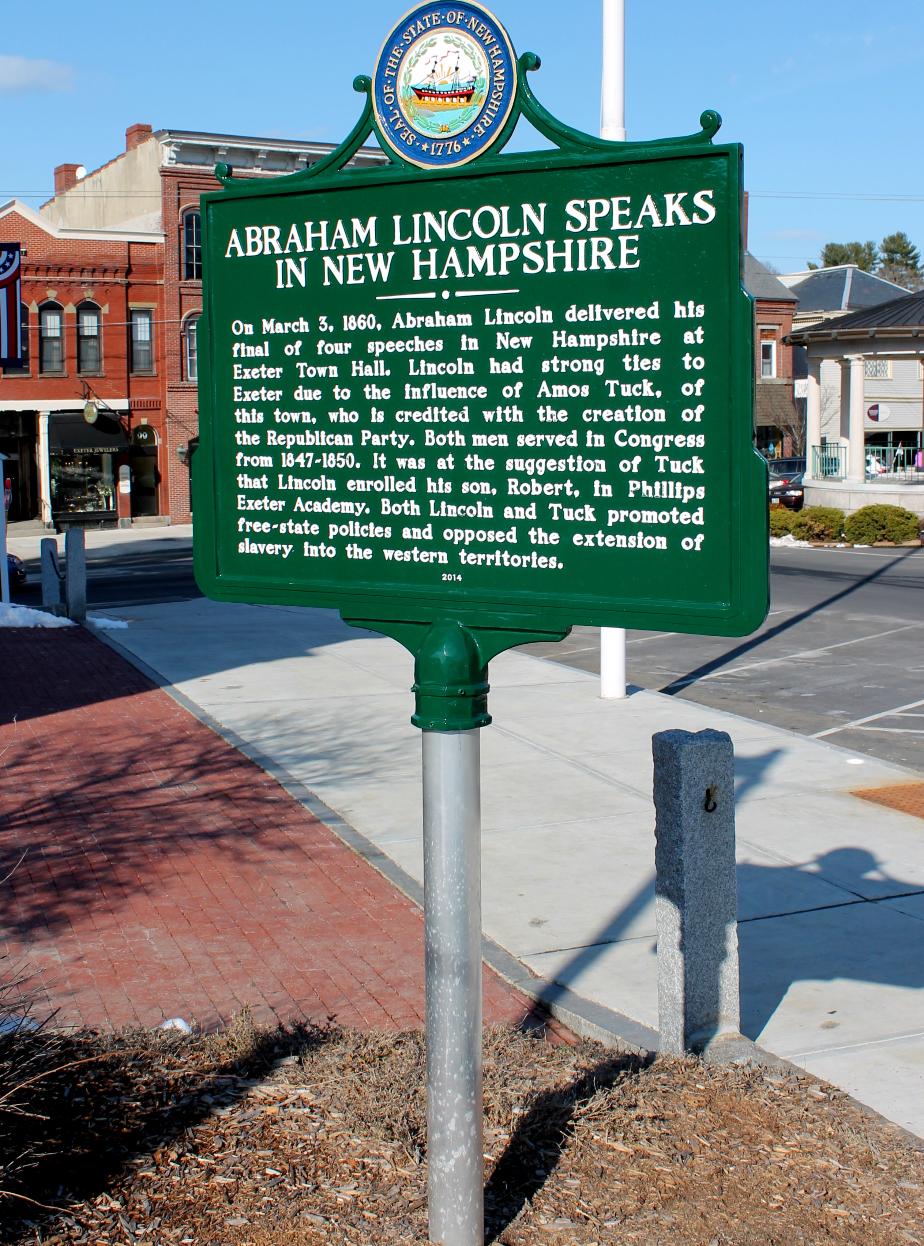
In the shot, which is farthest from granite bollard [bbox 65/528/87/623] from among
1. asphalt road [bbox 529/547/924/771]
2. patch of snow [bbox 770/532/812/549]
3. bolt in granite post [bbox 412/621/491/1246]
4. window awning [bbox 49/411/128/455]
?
window awning [bbox 49/411/128/455]

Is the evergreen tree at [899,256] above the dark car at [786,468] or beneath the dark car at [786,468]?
above

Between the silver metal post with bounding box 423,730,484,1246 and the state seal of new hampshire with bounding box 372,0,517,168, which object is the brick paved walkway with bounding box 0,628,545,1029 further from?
the state seal of new hampshire with bounding box 372,0,517,168

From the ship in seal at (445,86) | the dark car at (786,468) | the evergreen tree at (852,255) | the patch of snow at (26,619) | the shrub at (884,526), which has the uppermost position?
the evergreen tree at (852,255)

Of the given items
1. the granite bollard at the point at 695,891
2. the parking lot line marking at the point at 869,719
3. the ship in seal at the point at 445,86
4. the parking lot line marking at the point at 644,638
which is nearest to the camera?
the ship in seal at the point at 445,86

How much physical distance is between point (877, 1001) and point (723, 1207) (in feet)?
8.51

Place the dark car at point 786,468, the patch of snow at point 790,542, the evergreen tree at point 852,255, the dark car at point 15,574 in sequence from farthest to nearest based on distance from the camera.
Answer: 1. the evergreen tree at point 852,255
2. the dark car at point 786,468
3. the patch of snow at point 790,542
4. the dark car at point 15,574

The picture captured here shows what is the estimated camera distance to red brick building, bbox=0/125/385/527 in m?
47.5

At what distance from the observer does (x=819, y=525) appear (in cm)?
3703

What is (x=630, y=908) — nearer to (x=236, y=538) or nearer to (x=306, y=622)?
(x=236, y=538)

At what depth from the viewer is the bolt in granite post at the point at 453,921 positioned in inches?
166

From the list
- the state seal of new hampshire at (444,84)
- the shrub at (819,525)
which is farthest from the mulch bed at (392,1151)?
the shrub at (819,525)

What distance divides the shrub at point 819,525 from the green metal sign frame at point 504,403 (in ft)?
110

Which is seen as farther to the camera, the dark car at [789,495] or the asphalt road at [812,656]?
the dark car at [789,495]

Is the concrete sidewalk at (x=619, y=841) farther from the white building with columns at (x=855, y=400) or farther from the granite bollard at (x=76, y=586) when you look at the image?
the white building with columns at (x=855, y=400)
